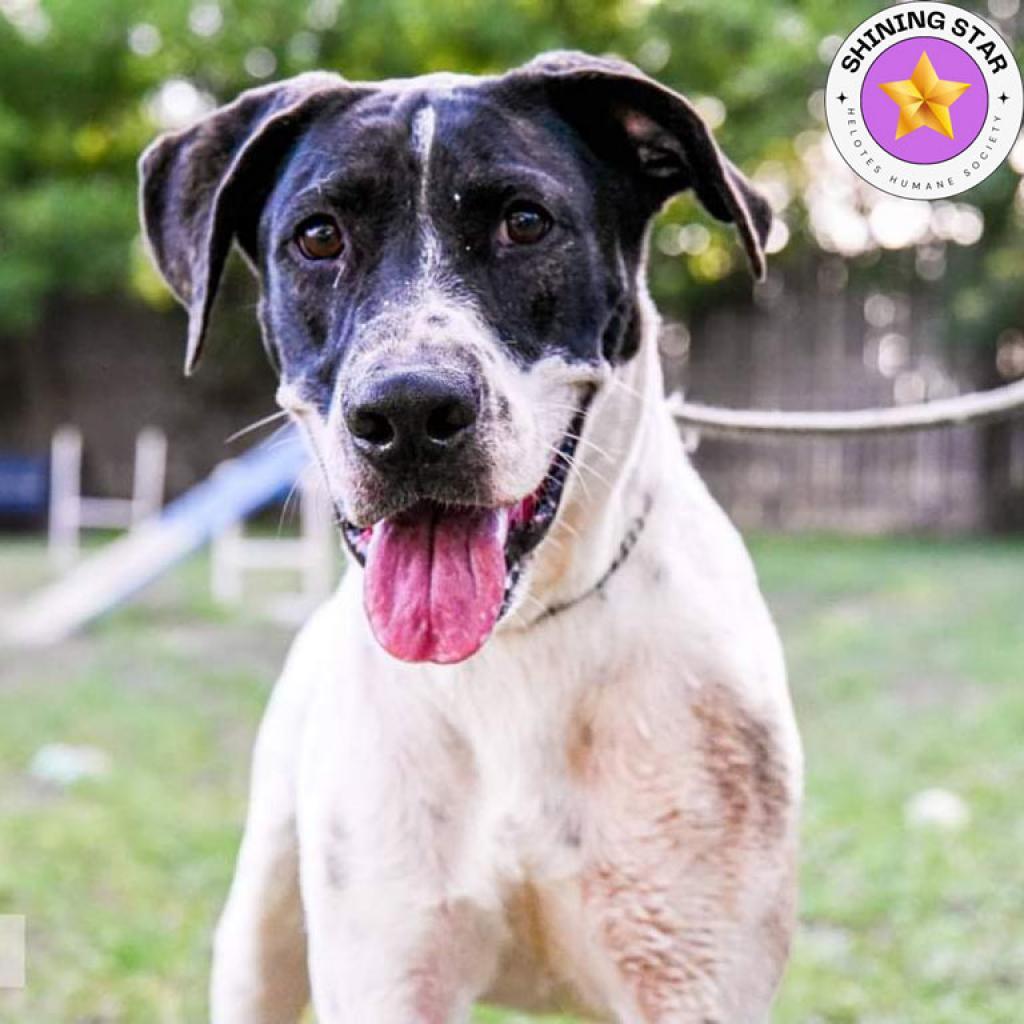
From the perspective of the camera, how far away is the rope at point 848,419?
2709 millimetres

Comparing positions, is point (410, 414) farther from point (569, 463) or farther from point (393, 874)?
point (393, 874)

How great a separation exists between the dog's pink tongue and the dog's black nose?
15 cm

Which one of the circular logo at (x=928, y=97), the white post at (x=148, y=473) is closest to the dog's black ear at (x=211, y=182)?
the circular logo at (x=928, y=97)

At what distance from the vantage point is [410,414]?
1909 millimetres

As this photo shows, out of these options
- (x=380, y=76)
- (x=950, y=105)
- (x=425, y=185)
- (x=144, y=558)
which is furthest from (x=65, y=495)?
(x=950, y=105)

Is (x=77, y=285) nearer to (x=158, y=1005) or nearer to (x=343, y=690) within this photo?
(x=158, y=1005)

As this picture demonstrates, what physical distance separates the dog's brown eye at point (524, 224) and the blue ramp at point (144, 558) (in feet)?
20.2

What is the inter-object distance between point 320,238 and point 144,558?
23.6 ft

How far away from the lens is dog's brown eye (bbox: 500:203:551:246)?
214cm

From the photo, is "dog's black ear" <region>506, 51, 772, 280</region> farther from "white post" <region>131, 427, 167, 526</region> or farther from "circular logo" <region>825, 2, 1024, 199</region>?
"white post" <region>131, 427, 167, 526</region>

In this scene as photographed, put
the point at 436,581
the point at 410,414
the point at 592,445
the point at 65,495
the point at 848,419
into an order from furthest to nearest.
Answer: the point at 65,495
the point at 848,419
the point at 592,445
the point at 436,581
the point at 410,414

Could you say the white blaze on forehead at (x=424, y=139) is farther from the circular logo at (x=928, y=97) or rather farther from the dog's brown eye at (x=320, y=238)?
the circular logo at (x=928, y=97)

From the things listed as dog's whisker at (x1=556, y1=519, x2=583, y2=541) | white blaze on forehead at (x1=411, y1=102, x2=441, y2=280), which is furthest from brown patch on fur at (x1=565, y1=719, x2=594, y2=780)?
white blaze on forehead at (x1=411, y1=102, x2=441, y2=280)

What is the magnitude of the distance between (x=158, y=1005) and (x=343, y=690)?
1.50 meters
